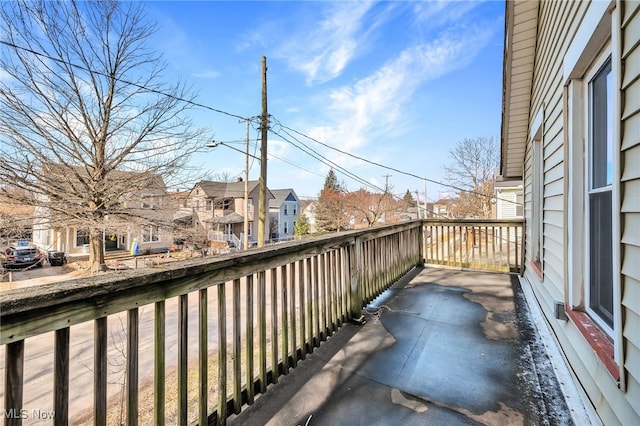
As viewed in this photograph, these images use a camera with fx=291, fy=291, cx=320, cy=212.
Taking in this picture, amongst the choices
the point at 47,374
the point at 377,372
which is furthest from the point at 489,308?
the point at 47,374

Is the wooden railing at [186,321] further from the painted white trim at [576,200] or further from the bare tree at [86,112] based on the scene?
the bare tree at [86,112]

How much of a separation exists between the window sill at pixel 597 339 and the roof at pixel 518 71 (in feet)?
11.4

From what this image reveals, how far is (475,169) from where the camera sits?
21484mm

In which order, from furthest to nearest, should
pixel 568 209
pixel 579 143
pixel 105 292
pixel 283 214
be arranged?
pixel 283 214, pixel 568 209, pixel 579 143, pixel 105 292

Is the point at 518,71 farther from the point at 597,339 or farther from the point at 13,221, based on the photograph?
the point at 13,221

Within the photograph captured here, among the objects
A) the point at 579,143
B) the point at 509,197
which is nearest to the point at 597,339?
the point at 579,143

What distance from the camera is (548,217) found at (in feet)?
9.18

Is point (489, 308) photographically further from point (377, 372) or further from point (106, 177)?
point (106, 177)

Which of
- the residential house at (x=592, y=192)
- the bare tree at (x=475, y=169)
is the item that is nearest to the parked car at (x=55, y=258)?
the residential house at (x=592, y=192)

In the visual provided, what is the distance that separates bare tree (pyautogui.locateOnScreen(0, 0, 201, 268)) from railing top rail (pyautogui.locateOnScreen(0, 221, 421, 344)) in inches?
334

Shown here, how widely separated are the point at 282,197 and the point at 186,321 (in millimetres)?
29773

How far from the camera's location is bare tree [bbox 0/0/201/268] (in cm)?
686

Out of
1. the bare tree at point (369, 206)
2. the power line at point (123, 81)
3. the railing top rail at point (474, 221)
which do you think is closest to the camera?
the railing top rail at point (474, 221)

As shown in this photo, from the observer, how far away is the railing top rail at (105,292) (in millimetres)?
781
